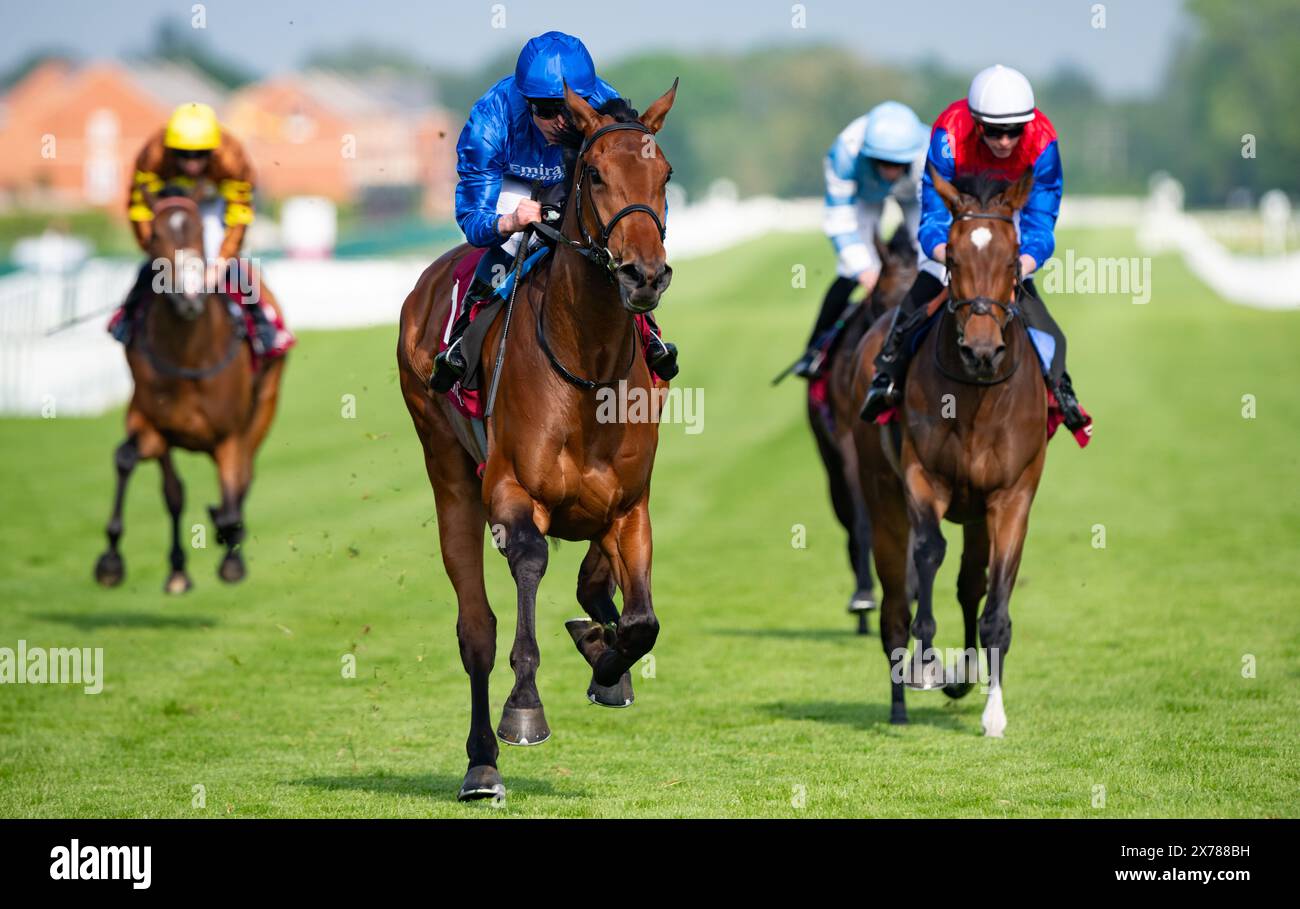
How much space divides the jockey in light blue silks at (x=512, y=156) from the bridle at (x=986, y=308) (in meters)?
1.42

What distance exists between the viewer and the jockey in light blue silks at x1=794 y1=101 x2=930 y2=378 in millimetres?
11508

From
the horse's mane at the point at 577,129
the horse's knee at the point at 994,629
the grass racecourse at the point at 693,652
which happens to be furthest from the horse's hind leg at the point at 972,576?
the horse's mane at the point at 577,129

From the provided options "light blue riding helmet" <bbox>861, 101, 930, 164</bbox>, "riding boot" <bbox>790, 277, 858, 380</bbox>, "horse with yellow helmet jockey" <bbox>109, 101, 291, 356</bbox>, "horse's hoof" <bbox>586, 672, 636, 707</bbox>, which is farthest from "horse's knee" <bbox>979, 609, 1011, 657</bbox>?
"horse with yellow helmet jockey" <bbox>109, 101, 291, 356</bbox>

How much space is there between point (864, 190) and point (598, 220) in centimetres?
556

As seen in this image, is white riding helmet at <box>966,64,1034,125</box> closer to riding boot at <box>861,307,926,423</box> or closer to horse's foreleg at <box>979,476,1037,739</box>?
riding boot at <box>861,307,926,423</box>

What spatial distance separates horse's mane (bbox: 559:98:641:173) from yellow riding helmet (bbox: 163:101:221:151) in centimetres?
663

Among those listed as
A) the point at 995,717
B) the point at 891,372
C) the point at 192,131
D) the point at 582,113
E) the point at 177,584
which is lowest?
the point at 995,717

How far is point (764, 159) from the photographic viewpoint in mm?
126688

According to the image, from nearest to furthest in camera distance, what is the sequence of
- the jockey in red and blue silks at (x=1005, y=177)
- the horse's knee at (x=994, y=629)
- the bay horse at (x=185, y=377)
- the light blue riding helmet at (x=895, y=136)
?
the horse's knee at (x=994, y=629), the jockey in red and blue silks at (x=1005, y=177), the light blue riding helmet at (x=895, y=136), the bay horse at (x=185, y=377)

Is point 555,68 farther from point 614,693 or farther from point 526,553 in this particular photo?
point 614,693

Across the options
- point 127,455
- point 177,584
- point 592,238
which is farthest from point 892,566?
point 177,584

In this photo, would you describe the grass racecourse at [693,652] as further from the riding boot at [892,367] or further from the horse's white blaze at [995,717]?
the riding boot at [892,367]

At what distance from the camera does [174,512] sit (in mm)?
13609

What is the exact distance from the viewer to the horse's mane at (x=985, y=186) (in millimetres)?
8547
